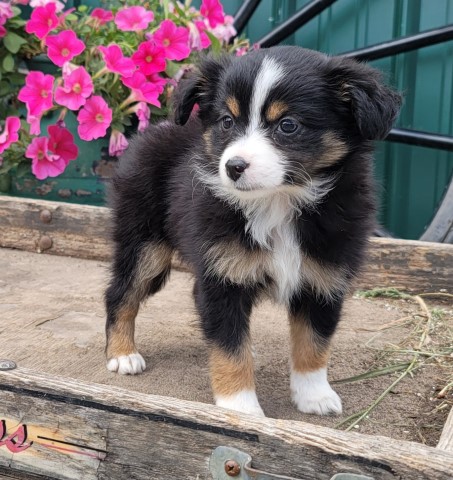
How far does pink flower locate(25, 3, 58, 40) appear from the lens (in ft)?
13.8

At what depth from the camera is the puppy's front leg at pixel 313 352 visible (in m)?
2.44

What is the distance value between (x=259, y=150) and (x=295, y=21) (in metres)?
2.80

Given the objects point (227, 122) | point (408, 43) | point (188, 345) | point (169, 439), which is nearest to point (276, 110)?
point (227, 122)

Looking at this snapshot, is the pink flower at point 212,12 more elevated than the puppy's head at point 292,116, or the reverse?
the pink flower at point 212,12

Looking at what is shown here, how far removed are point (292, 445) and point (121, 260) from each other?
1.37 metres

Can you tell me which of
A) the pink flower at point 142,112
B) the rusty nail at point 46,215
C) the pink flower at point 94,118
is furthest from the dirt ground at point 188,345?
the pink flower at point 142,112

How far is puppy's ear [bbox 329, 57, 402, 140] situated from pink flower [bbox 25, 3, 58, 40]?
8.14 ft

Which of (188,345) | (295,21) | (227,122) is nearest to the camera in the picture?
(227,122)

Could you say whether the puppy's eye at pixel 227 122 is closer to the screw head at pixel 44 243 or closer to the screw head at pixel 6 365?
the screw head at pixel 6 365

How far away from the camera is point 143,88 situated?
4109 millimetres

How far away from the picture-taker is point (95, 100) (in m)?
4.08

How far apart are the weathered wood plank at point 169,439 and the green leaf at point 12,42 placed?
288 cm

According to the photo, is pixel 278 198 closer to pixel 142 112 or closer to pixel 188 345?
pixel 188 345

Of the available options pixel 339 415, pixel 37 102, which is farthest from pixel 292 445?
pixel 37 102
